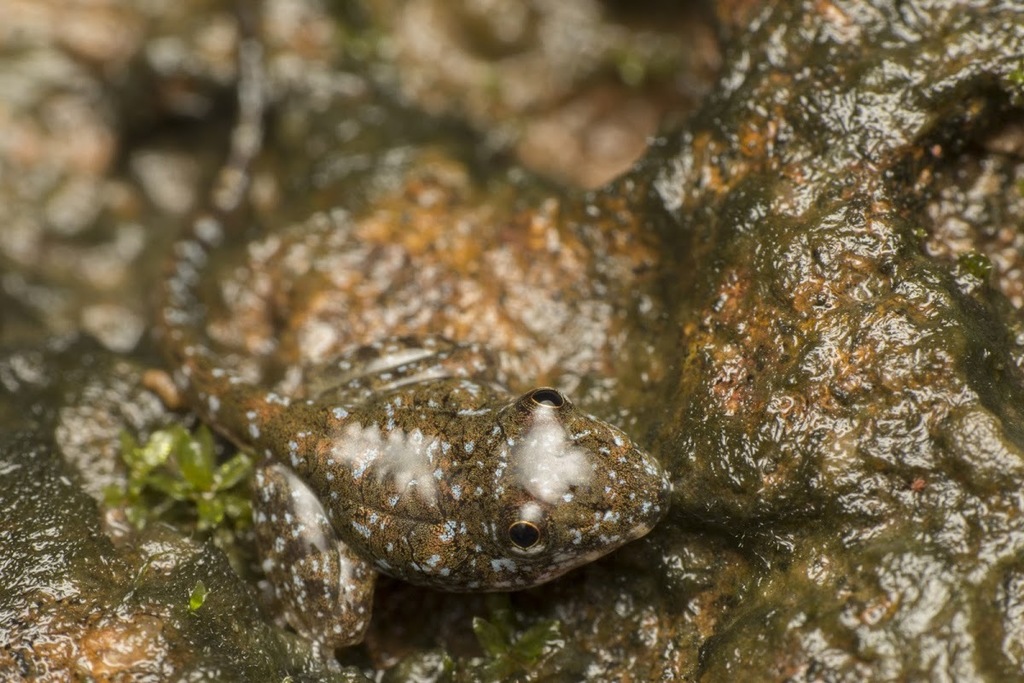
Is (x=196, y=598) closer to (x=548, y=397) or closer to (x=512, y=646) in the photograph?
(x=512, y=646)

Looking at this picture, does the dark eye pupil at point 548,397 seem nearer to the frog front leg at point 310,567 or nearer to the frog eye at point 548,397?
the frog eye at point 548,397

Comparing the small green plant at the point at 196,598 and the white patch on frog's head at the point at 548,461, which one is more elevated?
the white patch on frog's head at the point at 548,461

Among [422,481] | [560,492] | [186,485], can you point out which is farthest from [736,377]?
[186,485]

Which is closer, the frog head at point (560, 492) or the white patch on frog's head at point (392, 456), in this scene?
the frog head at point (560, 492)

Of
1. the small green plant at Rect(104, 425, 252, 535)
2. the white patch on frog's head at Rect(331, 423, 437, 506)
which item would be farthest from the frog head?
the small green plant at Rect(104, 425, 252, 535)

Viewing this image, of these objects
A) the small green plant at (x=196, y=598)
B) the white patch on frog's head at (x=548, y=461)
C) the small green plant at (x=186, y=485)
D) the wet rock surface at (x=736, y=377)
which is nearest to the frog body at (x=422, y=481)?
the white patch on frog's head at (x=548, y=461)

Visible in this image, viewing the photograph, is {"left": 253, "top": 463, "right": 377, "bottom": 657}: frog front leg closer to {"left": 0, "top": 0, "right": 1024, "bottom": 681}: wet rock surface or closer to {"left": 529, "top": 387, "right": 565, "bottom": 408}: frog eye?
{"left": 0, "top": 0, "right": 1024, "bottom": 681}: wet rock surface

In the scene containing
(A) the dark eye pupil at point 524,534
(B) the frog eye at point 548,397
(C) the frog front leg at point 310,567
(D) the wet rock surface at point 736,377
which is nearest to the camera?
(D) the wet rock surface at point 736,377

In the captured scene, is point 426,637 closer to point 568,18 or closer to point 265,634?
point 265,634
